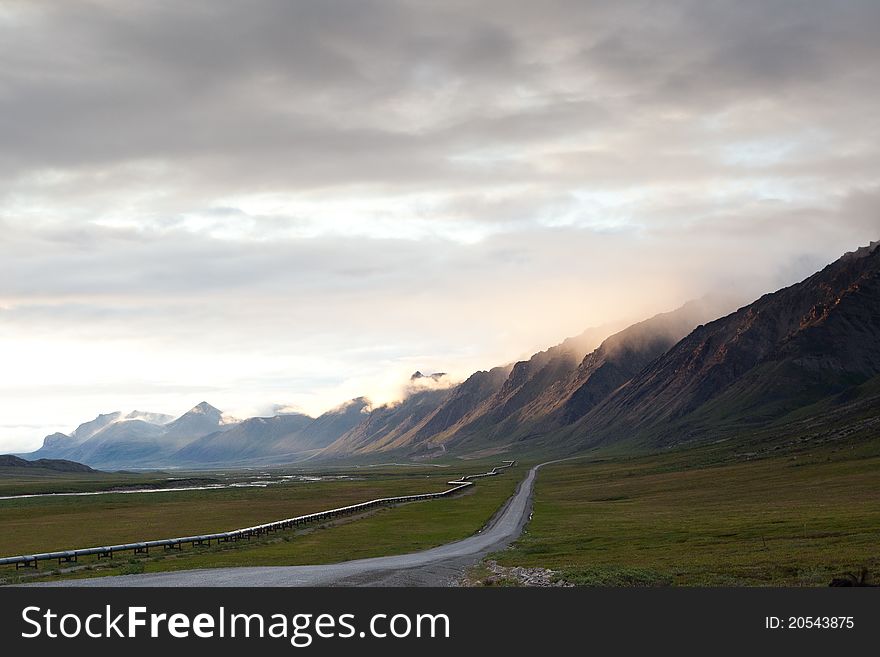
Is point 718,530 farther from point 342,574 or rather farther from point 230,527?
point 230,527

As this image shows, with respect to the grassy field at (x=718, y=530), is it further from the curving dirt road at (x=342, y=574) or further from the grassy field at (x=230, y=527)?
the grassy field at (x=230, y=527)

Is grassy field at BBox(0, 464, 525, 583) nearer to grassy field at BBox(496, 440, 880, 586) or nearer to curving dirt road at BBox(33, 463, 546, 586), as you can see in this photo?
curving dirt road at BBox(33, 463, 546, 586)

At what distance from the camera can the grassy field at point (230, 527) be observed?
5925 centimetres

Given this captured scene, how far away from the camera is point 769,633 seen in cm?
2747

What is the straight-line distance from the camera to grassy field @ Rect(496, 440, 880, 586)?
140 ft

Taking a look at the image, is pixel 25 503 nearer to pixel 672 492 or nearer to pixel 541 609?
pixel 672 492

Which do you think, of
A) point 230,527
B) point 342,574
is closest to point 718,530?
point 342,574

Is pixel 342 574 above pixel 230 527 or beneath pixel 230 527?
above

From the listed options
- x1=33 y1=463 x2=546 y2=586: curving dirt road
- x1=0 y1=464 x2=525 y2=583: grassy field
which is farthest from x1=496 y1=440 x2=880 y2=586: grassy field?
x1=0 y1=464 x2=525 y2=583: grassy field

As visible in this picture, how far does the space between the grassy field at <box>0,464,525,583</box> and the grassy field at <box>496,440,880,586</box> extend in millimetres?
11073

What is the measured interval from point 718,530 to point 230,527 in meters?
57.9

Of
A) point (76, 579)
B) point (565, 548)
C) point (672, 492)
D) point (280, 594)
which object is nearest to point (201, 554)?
point (76, 579)

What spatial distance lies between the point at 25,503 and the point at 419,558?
142 m

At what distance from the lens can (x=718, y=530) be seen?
70.8m
